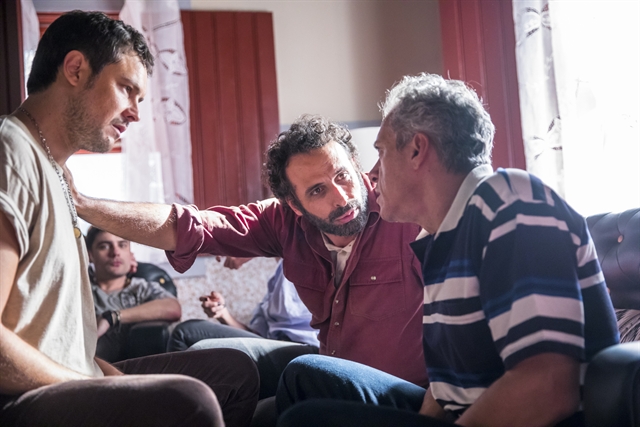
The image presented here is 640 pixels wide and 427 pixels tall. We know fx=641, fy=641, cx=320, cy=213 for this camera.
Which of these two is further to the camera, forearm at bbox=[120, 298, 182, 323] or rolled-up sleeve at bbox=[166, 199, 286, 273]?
forearm at bbox=[120, 298, 182, 323]

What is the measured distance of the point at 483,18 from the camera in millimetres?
3102

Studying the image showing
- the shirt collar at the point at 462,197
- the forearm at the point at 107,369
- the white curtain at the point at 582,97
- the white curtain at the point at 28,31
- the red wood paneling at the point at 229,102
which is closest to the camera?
the shirt collar at the point at 462,197

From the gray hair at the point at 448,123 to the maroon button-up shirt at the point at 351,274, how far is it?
607 mm

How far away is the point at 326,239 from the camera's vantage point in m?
2.03

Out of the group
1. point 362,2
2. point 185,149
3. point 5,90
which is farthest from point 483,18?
point 5,90

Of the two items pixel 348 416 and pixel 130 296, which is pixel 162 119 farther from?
pixel 348 416

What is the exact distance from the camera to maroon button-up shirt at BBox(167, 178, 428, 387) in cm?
182

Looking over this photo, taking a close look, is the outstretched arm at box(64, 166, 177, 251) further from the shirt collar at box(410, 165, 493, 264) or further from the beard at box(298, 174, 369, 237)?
the shirt collar at box(410, 165, 493, 264)

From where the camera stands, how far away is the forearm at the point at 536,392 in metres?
0.98

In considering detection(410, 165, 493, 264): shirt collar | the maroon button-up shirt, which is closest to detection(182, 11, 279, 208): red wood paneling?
the maroon button-up shirt

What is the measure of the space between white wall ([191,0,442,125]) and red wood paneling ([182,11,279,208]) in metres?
0.15

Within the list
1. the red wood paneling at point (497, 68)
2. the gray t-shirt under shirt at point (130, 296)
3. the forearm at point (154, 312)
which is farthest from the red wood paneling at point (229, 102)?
the red wood paneling at point (497, 68)

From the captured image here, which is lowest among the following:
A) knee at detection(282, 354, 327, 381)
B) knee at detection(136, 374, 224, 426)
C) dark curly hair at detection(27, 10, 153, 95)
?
knee at detection(282, 354, 327, 381)

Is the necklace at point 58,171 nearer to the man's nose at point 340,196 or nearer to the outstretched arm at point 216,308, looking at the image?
the man's nose at point 340,196
